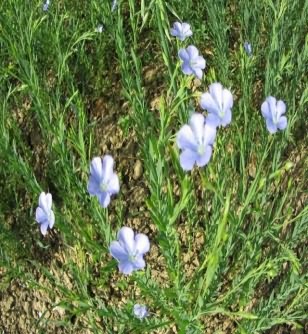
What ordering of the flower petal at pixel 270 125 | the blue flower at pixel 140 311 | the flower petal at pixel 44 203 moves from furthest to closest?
the blue flower at pixel 140 311
the flower petal at pixel 44 203
the flower petal at pixel 270 125

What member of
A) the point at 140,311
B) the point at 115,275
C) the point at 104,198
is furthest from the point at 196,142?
the point at 115,275

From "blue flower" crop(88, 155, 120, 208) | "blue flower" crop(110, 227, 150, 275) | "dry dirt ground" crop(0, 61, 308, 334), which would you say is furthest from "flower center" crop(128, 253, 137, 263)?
"dry dirt ground" crop(0, 61, 308, 334)

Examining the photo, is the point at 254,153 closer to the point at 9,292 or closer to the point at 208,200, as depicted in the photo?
the point at 208,200

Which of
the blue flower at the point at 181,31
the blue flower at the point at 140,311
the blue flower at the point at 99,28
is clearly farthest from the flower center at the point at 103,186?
the blue flower at the point at 99,28

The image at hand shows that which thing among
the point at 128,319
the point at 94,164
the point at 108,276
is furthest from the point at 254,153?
the point at 94,164

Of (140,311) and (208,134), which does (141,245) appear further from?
(140,311)

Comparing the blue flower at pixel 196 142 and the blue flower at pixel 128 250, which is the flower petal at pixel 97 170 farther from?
the blue flower at pixel 196 142

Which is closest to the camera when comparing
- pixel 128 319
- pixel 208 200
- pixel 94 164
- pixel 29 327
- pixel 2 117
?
pixel 94 164

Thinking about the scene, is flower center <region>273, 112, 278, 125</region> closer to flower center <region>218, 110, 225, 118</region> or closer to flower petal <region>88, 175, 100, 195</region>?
flower center <region>218, 110, 225, 118</region>
